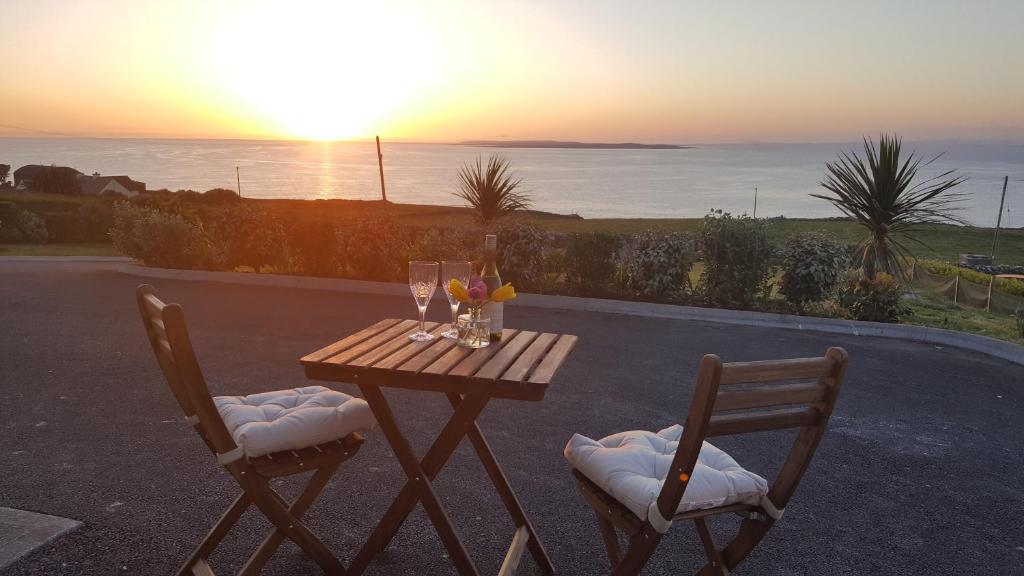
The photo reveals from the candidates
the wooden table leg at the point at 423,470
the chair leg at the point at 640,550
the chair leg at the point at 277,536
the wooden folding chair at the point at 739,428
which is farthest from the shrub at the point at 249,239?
the chair leg at the point at 640,550

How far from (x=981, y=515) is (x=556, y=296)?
5189 mm

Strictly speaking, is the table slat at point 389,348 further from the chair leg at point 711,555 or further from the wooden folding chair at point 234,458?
the chair leg at point 711,555

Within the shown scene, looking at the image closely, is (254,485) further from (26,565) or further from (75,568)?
(26,565)

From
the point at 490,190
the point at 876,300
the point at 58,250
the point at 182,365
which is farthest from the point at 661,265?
the point at 58,250

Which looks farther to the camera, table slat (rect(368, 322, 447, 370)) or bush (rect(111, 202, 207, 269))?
bush (rect(111, 202, 207, 269))

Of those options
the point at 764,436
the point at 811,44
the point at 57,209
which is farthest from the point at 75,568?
the point at 57,209

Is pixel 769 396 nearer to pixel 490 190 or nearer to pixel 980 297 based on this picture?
pixel 490 190

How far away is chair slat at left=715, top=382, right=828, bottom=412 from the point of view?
1773 millimetres

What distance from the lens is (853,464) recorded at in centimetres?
376

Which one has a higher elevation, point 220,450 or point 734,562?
point 220,450

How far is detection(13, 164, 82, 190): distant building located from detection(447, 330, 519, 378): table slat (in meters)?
31.5

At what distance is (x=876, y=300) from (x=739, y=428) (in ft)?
21.1

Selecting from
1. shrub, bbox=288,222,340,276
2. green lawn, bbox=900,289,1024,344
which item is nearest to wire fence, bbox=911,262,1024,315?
green lawn, bbox=900,289,1024,344

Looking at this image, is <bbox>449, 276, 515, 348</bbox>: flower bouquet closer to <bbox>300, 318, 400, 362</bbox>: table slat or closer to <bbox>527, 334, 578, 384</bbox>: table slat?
<bbox>527, 334, 578, 384</bbox>: table slat
